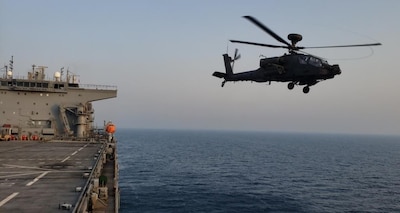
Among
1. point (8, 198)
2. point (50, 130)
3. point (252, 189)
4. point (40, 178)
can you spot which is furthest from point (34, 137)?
point (8, 198)

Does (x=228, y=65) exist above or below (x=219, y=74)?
above

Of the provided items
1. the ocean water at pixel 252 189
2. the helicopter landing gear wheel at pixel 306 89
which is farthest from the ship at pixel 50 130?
the helicopter landing gear wheel at pixel 306 89

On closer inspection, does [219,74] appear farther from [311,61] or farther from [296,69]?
[311,61]

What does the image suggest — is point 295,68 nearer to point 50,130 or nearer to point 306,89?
point 306,89

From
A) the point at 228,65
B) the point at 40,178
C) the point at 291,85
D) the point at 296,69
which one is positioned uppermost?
the point at 228,65

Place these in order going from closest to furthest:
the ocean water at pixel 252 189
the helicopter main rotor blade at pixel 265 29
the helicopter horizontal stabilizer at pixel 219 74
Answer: the helicopter main rotor blade at pixel 265 29
the helicopter horizontal stabilizer at pixel 219 74
the ocean water at pixel 252 189

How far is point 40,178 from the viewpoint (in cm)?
1998

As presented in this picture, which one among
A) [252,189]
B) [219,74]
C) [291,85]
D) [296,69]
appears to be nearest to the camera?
[296,69]

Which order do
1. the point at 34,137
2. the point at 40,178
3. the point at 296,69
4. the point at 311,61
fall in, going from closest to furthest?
1. the point at 311,61
2. the point at 296,69
3. the point at 40,178
4. the point at 34,137

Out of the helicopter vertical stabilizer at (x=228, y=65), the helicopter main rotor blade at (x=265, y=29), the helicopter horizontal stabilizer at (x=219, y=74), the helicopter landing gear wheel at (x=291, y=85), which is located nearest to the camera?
the helicopter main rotor blade at (x=265, y=29)

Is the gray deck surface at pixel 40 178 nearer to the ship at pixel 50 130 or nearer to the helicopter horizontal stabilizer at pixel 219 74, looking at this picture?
the ship at pixel 50 130

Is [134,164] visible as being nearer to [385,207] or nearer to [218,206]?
[218,206]

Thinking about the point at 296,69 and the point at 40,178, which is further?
the point at 40,178

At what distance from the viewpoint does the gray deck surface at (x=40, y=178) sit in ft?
47.7
